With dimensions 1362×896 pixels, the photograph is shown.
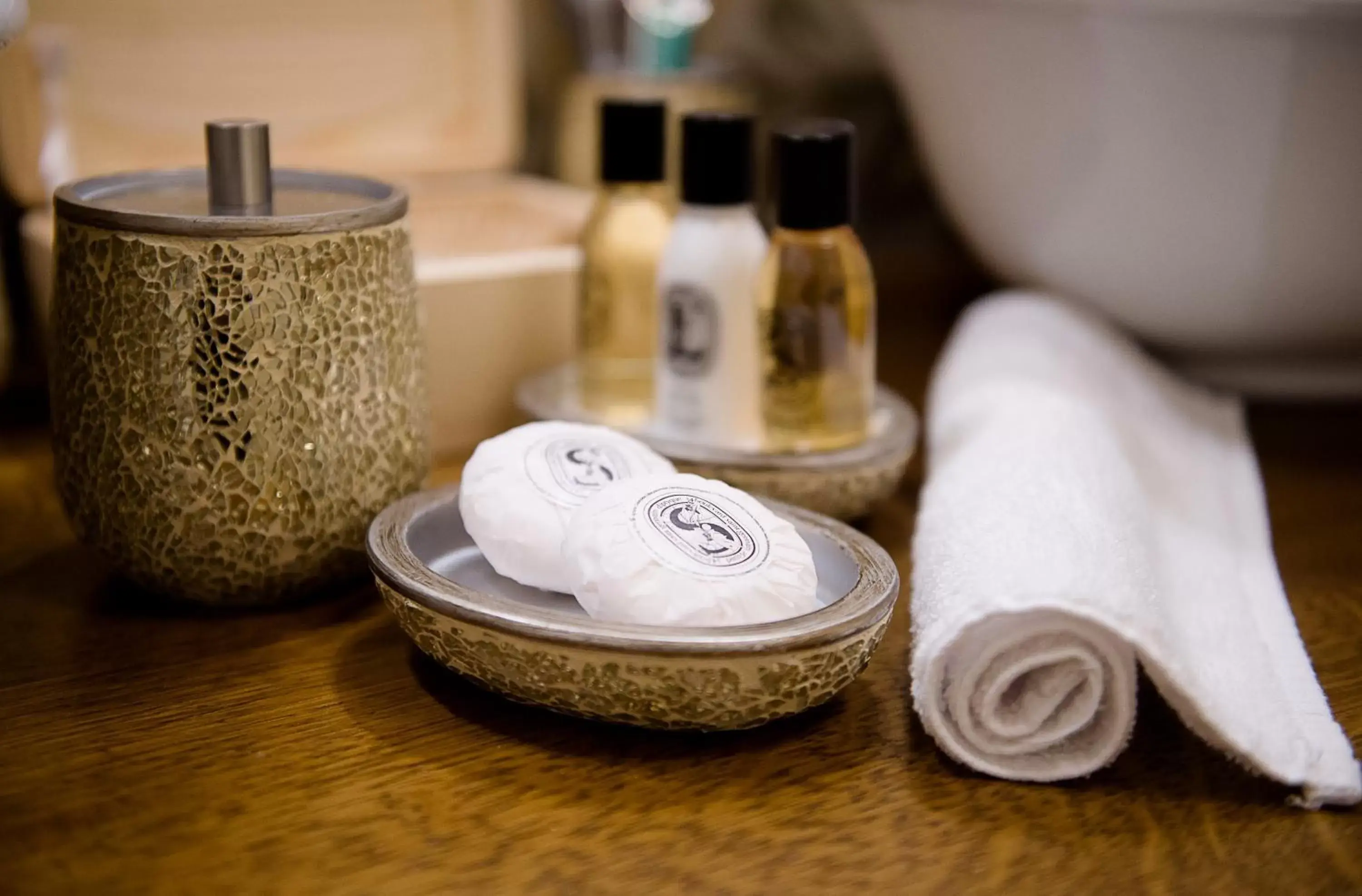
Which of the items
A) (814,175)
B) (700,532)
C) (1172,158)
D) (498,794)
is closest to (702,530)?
(700,532)

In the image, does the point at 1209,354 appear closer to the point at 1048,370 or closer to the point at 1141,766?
the point at 1048,370

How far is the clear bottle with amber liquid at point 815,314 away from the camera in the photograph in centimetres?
58

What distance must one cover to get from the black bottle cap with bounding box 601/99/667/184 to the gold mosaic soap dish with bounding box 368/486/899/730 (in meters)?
0.28

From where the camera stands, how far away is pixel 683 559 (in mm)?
418

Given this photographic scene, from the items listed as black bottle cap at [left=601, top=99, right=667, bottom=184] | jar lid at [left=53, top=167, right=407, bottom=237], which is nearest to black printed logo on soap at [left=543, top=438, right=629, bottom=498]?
jar lid at [left=53, top=167, right=407, bottom=237]

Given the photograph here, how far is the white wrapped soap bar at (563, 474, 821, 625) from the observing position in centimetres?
41

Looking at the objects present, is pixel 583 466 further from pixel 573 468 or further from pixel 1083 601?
pixel 1083 601

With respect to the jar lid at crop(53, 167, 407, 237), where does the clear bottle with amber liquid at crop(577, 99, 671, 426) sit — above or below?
below

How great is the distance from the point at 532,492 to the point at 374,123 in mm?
534

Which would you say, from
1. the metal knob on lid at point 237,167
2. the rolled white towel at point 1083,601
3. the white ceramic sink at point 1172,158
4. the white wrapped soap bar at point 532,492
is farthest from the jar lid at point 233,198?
the white ceramic sink at point 1172,158

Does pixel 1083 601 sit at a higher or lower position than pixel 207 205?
lower

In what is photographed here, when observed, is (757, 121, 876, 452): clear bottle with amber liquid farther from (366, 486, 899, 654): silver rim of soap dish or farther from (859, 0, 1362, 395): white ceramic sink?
(859, 0, 1362, 395): white ceramic sink

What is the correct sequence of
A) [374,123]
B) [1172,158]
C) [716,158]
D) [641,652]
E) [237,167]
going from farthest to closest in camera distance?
[374,123] < [1172,158] < [716,158] < [237,167] < [641,652]

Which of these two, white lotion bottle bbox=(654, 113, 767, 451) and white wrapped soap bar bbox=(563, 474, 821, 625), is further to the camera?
white lotion bottle bbox=(654, 113, 767, 451)
